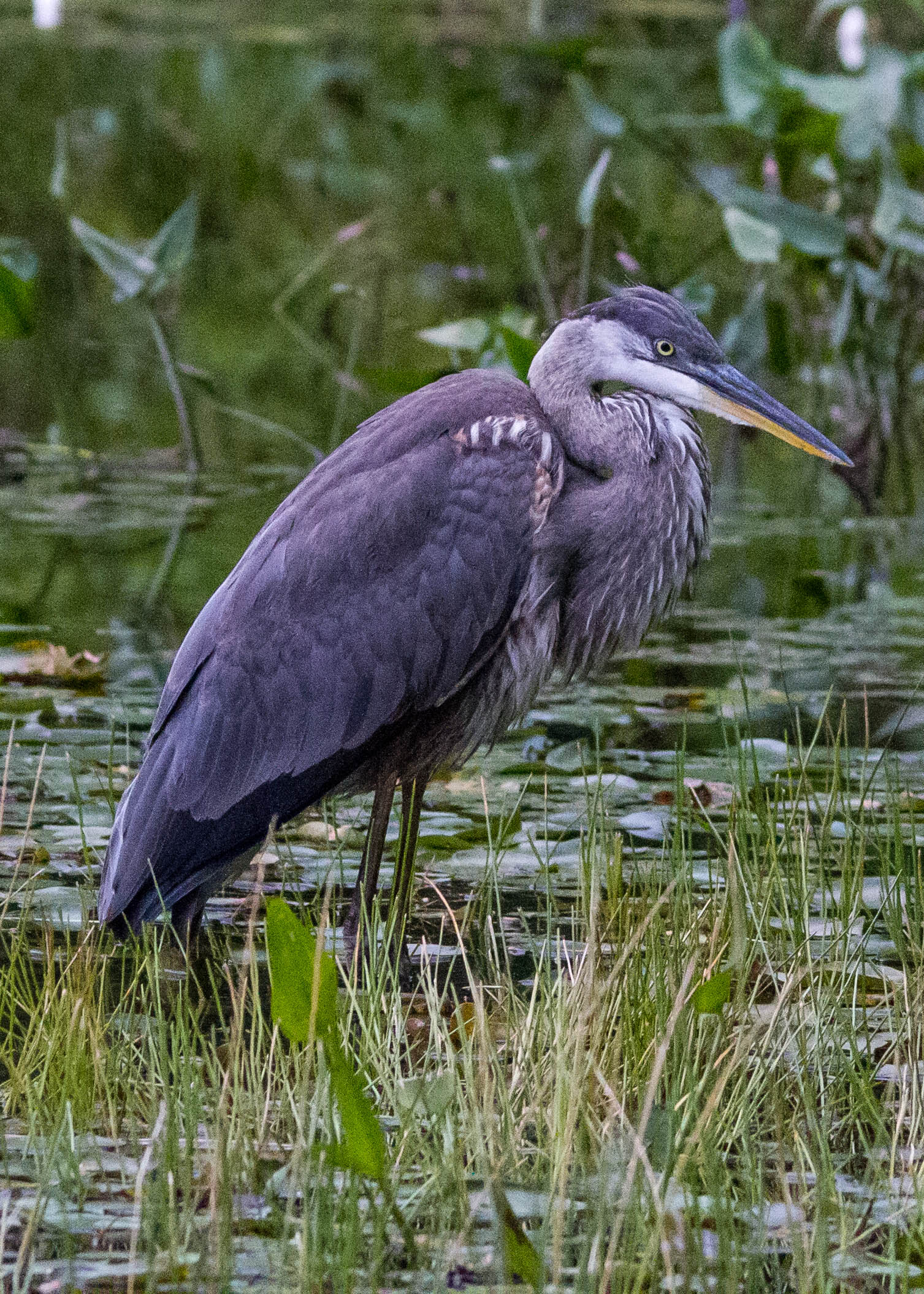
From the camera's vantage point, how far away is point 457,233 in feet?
46.6

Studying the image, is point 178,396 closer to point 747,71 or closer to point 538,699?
point 747,71

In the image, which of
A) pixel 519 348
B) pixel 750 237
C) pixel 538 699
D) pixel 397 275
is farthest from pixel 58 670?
pixel 397 275

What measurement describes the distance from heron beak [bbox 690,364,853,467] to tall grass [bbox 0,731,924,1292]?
0.74 metres

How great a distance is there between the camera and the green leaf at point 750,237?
277 inches

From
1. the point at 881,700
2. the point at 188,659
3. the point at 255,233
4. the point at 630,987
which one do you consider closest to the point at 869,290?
the point at 881,700

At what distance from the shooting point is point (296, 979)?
2748 millimetres

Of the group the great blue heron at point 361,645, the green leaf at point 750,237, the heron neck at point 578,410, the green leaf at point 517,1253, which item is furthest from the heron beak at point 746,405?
the green leaf at point 750,237

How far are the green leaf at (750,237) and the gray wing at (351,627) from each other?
3.26m

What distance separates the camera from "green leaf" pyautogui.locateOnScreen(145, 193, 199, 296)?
7.50 m

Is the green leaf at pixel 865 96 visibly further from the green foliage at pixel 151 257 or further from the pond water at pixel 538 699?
the green foliage at pixel 151 257

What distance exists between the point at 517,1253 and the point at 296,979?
520 mm

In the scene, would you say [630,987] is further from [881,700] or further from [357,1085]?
[881,700]

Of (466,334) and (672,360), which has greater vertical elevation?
(466,334)

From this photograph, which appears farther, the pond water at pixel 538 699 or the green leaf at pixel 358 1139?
the pond water at pixel 538 699
